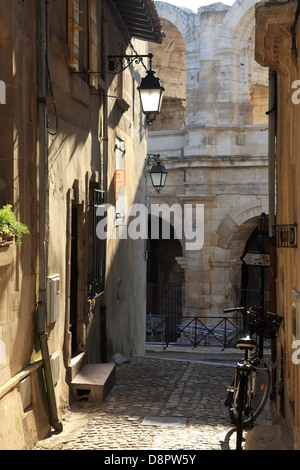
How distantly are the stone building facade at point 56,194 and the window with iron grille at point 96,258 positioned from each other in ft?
0.05

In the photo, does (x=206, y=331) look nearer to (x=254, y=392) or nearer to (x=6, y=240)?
(x=254, y=392)

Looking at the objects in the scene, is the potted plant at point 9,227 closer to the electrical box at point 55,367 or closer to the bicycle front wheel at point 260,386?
the electrical box at point 55,367

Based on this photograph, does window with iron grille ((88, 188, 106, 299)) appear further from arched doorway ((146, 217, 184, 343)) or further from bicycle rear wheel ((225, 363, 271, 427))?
arched doorway ((146, 217, 184, 343))

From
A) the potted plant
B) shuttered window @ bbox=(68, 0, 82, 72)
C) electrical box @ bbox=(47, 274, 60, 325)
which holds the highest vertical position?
shuttered window @ bbox=(68, 0, 82, 72)

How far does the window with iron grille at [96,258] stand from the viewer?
860cm

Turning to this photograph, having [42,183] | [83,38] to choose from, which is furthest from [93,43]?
[42,183]

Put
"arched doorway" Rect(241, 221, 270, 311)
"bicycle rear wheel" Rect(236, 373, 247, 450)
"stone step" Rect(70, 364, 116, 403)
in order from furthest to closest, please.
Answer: "arched doorway" Rect(241, 221, 270, 311)
"stone step" Rect(70, 364, 116, 403)
"bicycle rear wheel" Rect(236, 373, 247, 450)

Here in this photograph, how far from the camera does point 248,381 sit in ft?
18.2

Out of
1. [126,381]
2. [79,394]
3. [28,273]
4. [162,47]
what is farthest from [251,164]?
[28,273]

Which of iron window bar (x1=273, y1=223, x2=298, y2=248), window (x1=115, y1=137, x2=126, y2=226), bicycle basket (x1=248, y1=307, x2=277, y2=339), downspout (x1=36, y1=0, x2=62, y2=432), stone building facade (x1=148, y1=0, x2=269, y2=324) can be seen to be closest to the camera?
iron window bar (x1=273, y1=223, x2=298, y2=248)

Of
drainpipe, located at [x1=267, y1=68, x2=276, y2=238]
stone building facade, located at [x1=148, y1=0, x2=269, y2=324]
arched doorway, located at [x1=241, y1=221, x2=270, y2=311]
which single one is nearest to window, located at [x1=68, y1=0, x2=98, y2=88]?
drainpipe, located at [x1=267, y1=68, x2=276, y2=238]

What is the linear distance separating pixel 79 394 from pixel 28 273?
2.15 meters

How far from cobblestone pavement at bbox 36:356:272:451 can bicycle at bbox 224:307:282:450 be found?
38 centimetres

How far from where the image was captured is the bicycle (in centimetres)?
539
